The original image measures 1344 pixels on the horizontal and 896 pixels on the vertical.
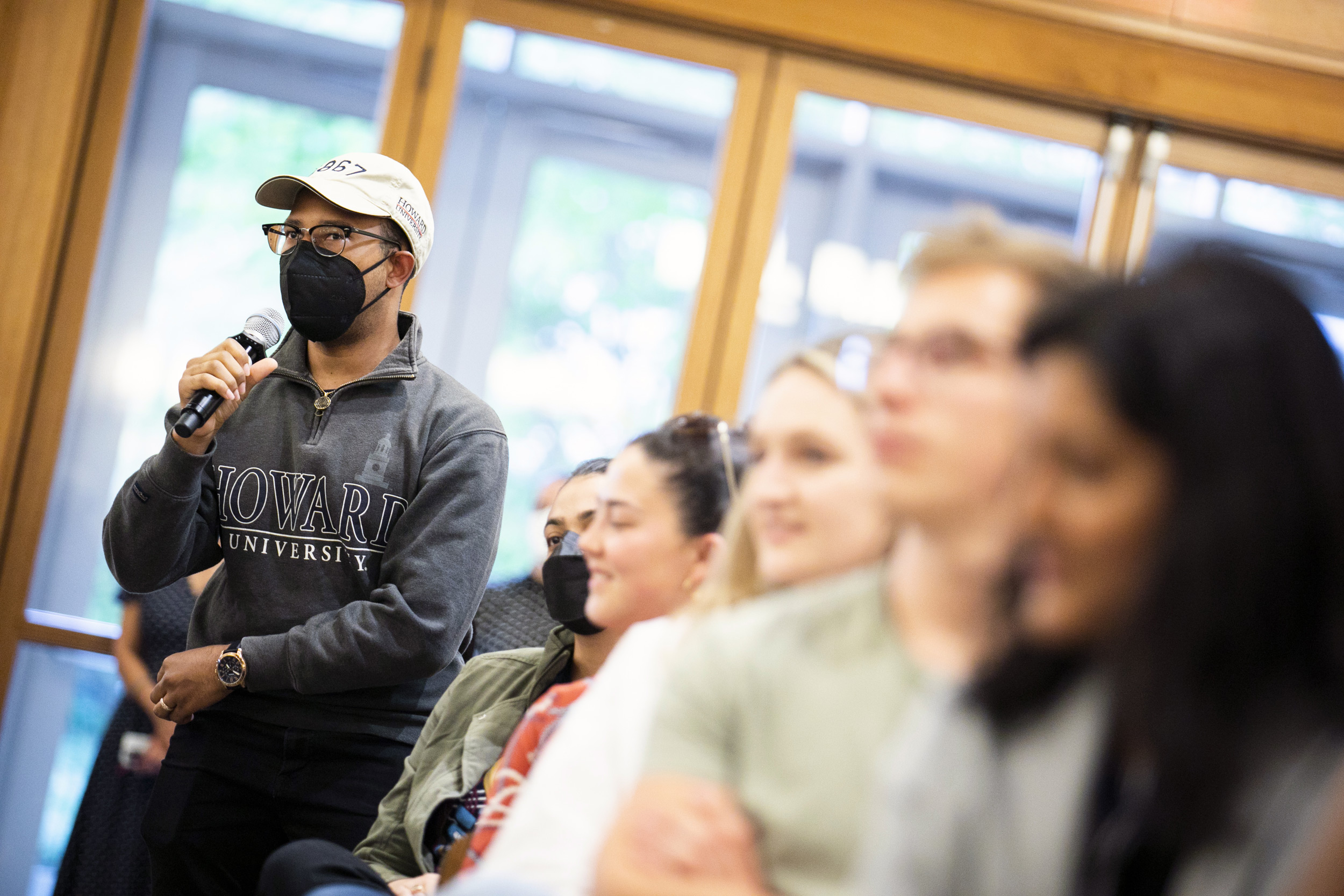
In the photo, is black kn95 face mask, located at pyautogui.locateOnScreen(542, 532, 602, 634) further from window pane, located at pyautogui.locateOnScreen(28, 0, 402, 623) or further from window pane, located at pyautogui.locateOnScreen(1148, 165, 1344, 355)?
window pane, located at pyautogui.locateOnScreen(1148, 165, 1344, 355)

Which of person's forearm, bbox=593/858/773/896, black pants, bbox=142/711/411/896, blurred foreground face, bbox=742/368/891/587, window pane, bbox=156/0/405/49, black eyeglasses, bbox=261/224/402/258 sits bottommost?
black pants, bbox=142/711/411/896

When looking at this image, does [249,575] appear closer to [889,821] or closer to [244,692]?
[244,692]

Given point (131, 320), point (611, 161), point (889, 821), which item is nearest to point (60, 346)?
point (131, 320)

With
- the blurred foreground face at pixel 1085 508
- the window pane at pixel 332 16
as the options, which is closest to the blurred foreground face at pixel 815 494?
the blurred foreground face at pixel 1085 508

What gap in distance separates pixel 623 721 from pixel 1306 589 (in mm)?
650

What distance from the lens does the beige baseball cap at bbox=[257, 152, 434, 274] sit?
197cm

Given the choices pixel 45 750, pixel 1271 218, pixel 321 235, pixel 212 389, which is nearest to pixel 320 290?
pixel 321 235

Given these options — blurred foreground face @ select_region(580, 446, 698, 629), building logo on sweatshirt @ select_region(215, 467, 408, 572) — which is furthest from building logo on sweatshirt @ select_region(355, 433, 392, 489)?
blurred foreground face @ select_region(580, 446, 698, 629)

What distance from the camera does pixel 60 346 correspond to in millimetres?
2912

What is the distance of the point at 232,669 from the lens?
1.81 m

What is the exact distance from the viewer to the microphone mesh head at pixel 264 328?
2.00 meters

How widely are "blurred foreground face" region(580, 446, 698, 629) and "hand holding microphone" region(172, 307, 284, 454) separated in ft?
2.47

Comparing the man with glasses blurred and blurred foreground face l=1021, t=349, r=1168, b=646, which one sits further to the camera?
the man with glasses blurred

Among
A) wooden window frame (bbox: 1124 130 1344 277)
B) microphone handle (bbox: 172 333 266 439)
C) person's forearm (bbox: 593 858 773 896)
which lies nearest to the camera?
person's forearm (bbox: 593 858 773 896)
